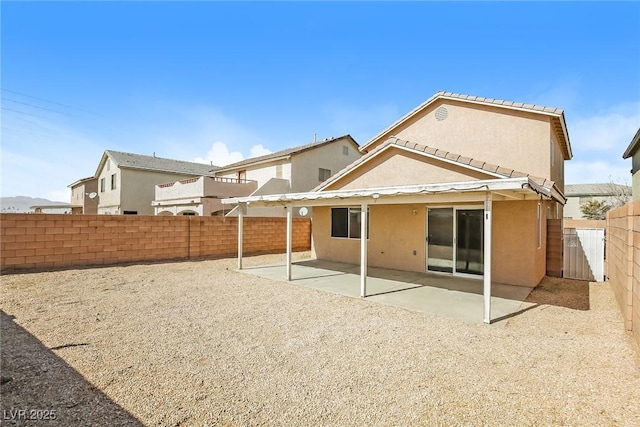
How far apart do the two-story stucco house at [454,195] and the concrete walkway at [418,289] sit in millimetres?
721

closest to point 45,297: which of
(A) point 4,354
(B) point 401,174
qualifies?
(A) point 4,354

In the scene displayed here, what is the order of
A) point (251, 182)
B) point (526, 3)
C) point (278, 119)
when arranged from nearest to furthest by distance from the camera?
1. point (526, 3)
2. point (278, 119)
3. point (251, 182)

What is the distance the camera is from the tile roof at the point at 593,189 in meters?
30.7

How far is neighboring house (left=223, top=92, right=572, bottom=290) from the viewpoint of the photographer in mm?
8695

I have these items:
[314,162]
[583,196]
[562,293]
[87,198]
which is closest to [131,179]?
[87,198]

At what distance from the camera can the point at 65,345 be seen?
466 cm

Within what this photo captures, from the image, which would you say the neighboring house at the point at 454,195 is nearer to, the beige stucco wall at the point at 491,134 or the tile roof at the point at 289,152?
the beige stucco wall at the point at 491,134

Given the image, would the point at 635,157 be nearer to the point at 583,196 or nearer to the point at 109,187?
the point at 583,196

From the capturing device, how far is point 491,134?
10.8 metres

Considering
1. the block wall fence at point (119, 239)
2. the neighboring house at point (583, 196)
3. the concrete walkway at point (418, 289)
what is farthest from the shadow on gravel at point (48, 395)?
the neighboring house at point (583, 196)

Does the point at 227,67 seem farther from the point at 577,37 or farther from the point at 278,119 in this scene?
the point at 577,37

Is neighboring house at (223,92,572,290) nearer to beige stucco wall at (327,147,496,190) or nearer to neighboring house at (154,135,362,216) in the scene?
beige stucco wall at (327,147,496,190)

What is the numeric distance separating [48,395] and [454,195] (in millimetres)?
7533

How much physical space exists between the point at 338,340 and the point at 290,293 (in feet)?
10.9
